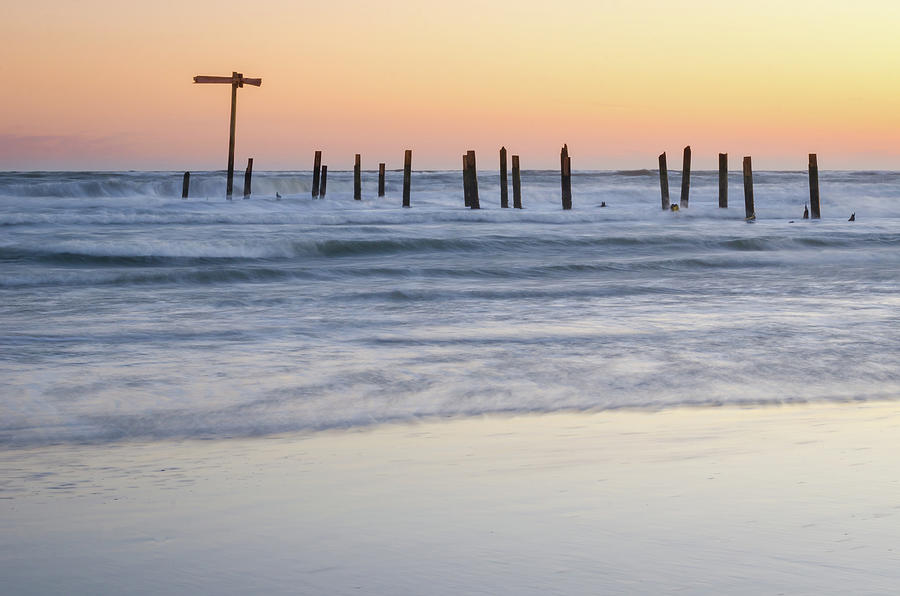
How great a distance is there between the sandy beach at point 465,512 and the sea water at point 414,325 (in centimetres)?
59

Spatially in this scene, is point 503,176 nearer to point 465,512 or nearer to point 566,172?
point 566,172

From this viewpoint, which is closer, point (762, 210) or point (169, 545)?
point (169, 545)

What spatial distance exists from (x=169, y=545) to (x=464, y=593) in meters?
0.75

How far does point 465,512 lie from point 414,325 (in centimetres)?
454

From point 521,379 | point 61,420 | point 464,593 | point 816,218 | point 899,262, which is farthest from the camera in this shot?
point 816,218

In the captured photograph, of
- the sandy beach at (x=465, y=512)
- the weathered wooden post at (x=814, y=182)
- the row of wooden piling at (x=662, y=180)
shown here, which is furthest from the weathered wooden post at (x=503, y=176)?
the sandy beach at (x=465, y=512)

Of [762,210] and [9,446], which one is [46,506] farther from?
[762,210]

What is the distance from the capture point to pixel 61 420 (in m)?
4.04

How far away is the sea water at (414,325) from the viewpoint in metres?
4.49

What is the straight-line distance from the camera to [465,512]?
2707 millimetres

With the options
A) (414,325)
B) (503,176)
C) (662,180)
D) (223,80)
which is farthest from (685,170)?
(414,325)

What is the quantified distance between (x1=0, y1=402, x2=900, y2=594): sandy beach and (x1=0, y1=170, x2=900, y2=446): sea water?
59cm

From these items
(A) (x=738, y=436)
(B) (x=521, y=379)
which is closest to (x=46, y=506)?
(A) (x=738, y=436)

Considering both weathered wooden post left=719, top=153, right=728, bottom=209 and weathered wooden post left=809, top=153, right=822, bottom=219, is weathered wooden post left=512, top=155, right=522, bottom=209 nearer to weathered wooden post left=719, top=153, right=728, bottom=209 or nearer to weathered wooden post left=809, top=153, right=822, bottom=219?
weathered wooden post left=719, top=153, right=728, bottom=209
